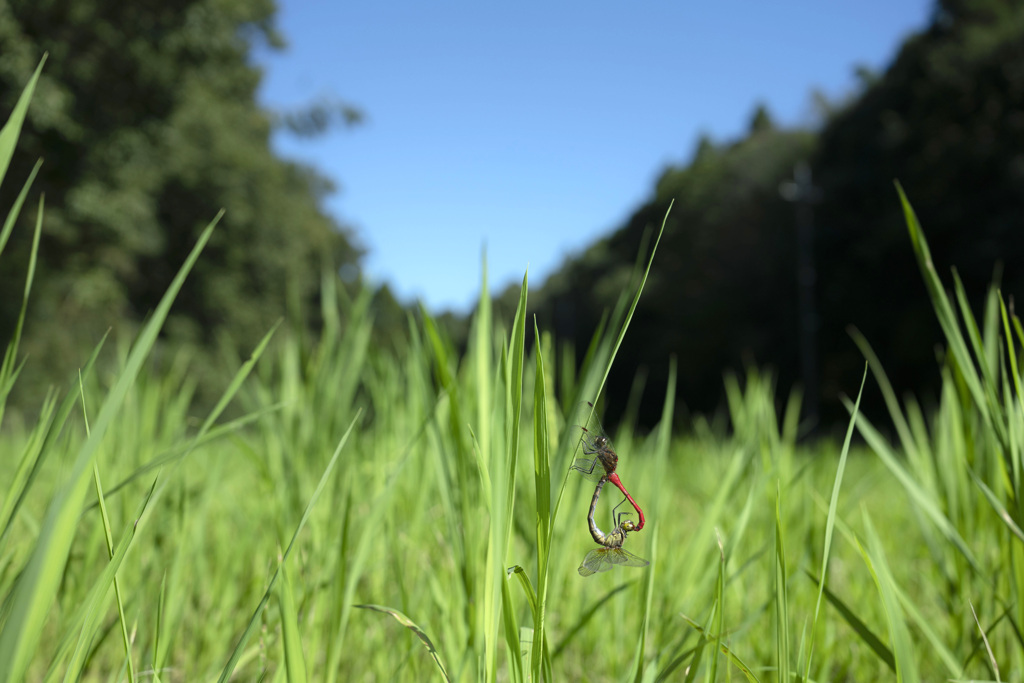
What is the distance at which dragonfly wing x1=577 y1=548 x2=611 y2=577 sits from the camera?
37 cm

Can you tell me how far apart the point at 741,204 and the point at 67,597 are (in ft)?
63.6

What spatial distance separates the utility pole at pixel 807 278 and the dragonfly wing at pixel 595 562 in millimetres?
13397

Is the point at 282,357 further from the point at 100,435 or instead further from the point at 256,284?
the point at 256,284

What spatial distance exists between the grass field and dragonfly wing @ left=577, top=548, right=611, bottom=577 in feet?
0.08

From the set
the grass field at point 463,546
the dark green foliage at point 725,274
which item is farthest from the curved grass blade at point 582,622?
the dark green foliage at point 725,274

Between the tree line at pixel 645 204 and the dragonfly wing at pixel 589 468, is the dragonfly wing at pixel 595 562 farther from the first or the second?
the tree line at pixel 645 204

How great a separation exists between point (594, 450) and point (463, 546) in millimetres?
335

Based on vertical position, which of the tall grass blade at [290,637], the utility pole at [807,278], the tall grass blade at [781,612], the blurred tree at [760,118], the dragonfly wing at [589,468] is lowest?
the tall grass blade at [781,612]

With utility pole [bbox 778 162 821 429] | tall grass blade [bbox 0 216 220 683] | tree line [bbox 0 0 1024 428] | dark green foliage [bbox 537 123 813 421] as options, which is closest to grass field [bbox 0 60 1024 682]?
tall grass blade [bbox 0 216 220 683]

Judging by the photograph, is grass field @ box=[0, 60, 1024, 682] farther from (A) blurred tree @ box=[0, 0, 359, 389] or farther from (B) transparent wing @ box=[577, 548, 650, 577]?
(A) blurred tree @ box=[0, 0, 359, 389]

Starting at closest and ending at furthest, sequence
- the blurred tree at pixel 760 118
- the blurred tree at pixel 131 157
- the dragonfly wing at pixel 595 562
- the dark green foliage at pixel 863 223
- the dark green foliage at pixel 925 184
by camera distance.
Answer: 1. the dragonfly wing at pixel 595 562
2. the blurred tree at pixel 131 157
3. the dark green foliage at pixel 925 184
4. the dark green foliage at pixel 863 223
5. the blurred tree at pixel 760 118

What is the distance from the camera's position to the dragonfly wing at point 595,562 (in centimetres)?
37

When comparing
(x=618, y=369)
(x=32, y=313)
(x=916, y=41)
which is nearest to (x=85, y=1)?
(x=32, y=313)

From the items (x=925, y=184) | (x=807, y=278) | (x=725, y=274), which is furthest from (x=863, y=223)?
(x=725, y=274)
